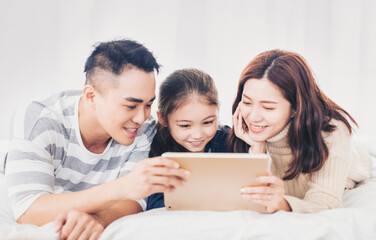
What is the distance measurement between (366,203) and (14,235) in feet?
3.50

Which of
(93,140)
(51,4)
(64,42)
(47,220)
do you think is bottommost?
(47,220)

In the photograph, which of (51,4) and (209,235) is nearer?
(209,235)

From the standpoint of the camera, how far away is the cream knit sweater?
3.82 ft

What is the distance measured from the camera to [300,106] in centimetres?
129

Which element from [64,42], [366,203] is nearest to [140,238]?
[366,203]

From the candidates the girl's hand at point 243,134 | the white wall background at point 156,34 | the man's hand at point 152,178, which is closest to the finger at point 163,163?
the man's hand at point 152,178

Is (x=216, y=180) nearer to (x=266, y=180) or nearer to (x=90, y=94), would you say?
(x=266, y=180)

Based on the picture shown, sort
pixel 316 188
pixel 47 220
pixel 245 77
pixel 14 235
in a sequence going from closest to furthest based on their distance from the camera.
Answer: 1. pixel 14 235
2. pixel 47 220
3. pixel 316 188
4. pixel 245 77

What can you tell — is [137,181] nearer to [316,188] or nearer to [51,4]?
[316,188]

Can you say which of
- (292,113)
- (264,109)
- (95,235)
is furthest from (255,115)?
(95,235)

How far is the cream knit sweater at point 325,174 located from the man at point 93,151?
50 centimetres

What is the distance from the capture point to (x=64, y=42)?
291cm

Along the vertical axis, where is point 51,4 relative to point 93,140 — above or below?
above

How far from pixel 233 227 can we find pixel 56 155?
78 cm
